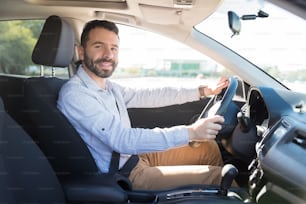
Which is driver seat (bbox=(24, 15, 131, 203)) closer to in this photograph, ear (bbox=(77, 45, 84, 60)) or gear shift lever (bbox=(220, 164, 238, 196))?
ear (bbox=(77, 45, 84, 60))

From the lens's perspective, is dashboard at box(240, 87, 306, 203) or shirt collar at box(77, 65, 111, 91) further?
shirt collar at box(77, 65, 111, 91)

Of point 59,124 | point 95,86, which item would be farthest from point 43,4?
point 59,124

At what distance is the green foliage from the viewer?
6.83 ft

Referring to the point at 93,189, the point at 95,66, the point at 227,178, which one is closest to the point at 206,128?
the point at 227,178

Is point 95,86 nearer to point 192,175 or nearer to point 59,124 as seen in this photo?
point 59,124

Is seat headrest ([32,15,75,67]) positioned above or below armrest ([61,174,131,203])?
above

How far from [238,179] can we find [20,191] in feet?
2.27

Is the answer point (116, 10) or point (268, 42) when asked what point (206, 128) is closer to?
point (268, 42)

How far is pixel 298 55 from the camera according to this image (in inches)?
63.6

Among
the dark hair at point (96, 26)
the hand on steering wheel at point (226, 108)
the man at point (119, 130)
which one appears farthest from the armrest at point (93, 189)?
the dark hair at point (96, 26)

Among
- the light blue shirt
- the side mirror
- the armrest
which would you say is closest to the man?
the light blue shirt

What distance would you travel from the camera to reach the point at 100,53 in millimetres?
1779

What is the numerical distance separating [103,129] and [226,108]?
43 centimetres

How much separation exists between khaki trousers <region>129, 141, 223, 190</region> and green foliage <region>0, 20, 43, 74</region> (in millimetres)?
659
